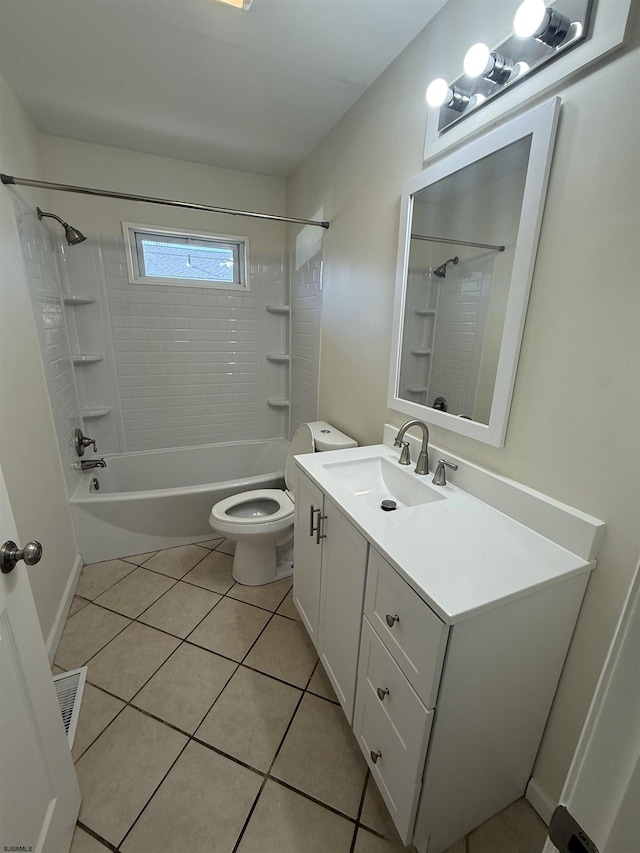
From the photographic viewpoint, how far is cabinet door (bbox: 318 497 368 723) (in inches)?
42.9

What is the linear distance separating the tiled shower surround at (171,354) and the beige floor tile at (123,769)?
1.49 m

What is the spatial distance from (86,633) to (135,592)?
0.94 feet

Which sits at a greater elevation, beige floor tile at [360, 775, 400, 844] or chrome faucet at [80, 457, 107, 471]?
chrome faucet at [80, 457, 107, 471]

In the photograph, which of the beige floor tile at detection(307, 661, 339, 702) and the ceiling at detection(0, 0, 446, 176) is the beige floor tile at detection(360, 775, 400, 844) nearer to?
the beige floor tile at detection(307, 661, 339, 702)

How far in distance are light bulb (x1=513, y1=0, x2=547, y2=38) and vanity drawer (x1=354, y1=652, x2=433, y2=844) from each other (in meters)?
1.63

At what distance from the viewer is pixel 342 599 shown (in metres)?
1.20

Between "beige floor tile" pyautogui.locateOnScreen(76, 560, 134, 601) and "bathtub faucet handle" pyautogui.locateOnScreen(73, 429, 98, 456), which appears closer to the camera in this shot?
"beige floor tile" pyautogui.locateOnScreen(76, 560, 134, 601)

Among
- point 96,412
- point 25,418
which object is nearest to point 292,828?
point 25,418

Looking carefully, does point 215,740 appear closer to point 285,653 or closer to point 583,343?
point 285,653

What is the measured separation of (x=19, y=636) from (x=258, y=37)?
6.85ft

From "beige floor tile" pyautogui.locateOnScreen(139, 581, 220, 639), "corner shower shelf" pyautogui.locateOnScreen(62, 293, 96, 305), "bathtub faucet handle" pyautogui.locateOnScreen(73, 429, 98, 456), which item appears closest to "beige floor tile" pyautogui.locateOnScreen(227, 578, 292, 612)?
"beige floor tile" pyautogui.locateOnScreen(139, 581, 220, 639)

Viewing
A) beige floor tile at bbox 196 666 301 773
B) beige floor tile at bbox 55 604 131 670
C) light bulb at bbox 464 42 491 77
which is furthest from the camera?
beige floor tile at bbox 55 604 131 670

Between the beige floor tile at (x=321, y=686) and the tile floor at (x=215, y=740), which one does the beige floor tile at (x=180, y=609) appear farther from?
the beige floor tile at (x=321, y=686)

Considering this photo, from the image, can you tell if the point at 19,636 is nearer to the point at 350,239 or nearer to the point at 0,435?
the point at 0,435
